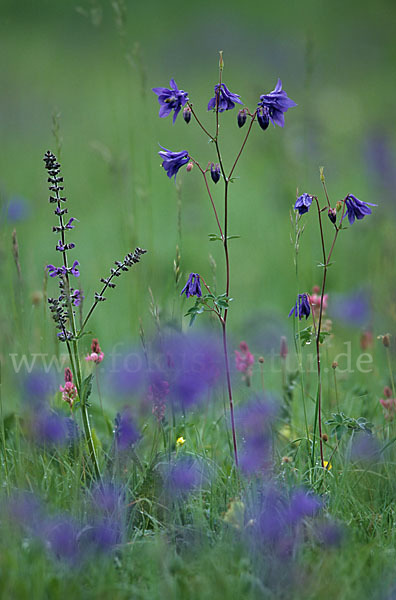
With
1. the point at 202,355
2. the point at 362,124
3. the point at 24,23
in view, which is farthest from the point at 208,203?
the point at 24,23

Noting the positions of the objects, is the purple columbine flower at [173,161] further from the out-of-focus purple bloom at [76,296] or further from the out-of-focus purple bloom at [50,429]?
the out-of-focus purple bloom at [50,429]

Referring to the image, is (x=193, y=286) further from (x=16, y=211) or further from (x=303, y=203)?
(x=16, y=211)

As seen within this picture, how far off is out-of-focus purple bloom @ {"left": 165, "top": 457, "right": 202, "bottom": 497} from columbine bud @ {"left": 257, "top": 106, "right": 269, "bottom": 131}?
969 millimetres

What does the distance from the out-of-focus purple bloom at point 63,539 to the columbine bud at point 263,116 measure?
115 centimetres

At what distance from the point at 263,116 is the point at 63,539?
1.21 m

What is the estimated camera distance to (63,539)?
1.56 metres

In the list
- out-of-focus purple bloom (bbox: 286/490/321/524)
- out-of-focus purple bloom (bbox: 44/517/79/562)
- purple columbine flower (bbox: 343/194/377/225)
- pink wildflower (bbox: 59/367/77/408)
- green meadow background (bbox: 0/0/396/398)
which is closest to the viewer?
out-of-focus purple bloom (bbox: 44/517/79/562)

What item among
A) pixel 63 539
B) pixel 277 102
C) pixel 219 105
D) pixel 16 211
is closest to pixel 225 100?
pixel 219 105

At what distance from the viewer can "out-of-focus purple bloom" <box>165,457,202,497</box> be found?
72.1 inches

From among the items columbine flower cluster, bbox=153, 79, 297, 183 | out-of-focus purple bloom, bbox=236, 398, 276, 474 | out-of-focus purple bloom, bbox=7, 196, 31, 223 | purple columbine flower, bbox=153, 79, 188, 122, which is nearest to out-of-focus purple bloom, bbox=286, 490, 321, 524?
out-of-focus purple bloom, bbox=236, 398, 276, 474

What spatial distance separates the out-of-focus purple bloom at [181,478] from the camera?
72.1 inches

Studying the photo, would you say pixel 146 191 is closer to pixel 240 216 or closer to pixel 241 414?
pixel 241 414

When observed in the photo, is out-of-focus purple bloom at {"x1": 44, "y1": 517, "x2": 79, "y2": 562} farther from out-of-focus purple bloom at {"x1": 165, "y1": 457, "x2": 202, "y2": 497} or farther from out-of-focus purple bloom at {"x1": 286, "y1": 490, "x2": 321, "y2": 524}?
out-of-focus purple bloom at {"x1": 286, "y1": 490, "x2": 321, "y2": 524}

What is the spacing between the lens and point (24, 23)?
1322 centimetres
